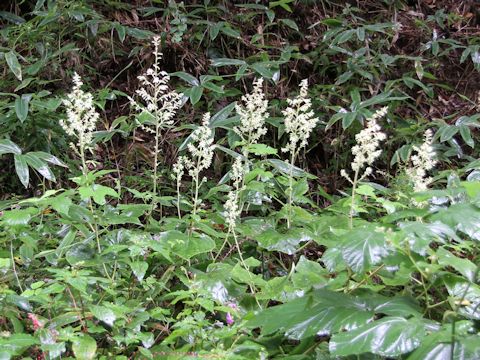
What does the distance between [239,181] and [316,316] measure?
1.02 metres

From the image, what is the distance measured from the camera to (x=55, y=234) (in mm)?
2107

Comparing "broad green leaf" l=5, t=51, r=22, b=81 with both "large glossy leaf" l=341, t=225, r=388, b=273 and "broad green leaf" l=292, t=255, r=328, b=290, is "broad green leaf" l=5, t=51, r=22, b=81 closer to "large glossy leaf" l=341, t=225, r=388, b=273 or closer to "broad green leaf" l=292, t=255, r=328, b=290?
"broad green leaf" l=292, t=255, r=328, b=290

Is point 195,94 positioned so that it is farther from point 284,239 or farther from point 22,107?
point 284,239

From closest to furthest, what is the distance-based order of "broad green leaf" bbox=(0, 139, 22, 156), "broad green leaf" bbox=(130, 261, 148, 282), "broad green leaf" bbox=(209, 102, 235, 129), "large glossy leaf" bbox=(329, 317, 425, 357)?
"large glossy leaf" bbox=(329, 317, 425, 357)
"broad green leaf" bbox=(130, 261, 148, 282)
"broad green leaf" bbox=(0, 139, 22, 156)
"broad green leaf" bbox=(209, 102, 235, 129)

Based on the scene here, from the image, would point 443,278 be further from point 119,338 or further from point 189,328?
point 119,338

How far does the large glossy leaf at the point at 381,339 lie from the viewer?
0.93 meters

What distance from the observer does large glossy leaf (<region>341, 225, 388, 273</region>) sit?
3.41 feet

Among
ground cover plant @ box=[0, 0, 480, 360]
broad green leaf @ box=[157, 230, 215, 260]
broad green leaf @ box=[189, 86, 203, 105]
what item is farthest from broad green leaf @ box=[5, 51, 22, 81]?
broad green leaf @ box=[157, 230, 215, 260]

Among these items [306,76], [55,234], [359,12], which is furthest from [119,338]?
[359,12]

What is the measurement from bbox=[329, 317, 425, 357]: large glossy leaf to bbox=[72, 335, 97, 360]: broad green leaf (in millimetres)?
665

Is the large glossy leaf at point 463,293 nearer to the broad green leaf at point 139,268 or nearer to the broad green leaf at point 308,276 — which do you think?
the broad green leaf at point 308,276

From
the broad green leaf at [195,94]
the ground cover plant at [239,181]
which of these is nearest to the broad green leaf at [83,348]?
the ground cover plant at [239,181]

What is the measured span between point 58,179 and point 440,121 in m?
2.56

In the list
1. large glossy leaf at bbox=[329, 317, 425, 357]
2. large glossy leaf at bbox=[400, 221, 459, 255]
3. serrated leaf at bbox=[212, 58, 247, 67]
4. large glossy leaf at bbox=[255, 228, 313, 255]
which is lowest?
large glossy leaf at bbox=[255, 228, 313, 255]
